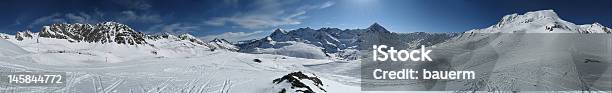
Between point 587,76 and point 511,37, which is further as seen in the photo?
point 511,37

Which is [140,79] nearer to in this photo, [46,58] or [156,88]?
[156,88]

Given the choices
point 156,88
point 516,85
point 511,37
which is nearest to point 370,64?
point 511,37

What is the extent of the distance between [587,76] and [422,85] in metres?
18.1

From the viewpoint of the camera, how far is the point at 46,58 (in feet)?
388

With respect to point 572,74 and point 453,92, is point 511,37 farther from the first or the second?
point 453,92

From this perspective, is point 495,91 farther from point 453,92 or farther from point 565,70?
point 565,70

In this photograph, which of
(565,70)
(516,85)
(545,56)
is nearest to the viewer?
(516,85)

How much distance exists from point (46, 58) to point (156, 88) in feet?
254

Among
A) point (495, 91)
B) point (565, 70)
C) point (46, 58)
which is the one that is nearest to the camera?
point (495, 91)

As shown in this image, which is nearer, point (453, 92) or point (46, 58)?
point (453, 92)

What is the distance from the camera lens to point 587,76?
2435 inches

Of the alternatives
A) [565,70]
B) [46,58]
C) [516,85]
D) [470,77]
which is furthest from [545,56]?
[46,58]

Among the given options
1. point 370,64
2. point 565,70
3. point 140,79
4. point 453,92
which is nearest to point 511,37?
point 370,64

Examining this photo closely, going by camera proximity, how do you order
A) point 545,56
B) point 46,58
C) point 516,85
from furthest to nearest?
point 46,58 < point 545,56 < point 516,85
